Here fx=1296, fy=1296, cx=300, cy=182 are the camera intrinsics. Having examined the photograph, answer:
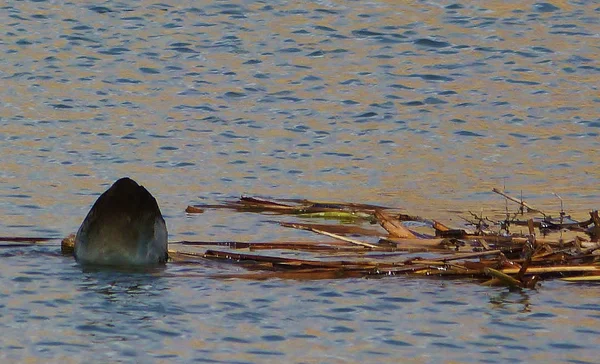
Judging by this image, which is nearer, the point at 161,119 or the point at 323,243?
the point at 323,243

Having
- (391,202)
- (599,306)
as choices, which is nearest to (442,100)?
(391,202)

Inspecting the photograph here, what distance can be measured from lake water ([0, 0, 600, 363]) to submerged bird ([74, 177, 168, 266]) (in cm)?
24

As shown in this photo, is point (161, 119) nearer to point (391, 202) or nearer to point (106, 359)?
point (391, 202)

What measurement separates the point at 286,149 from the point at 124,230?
7675 millimetres

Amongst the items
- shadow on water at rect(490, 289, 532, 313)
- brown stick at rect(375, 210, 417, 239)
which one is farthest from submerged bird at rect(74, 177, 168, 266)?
shadow on water at rect(490, 289, 532, 313)

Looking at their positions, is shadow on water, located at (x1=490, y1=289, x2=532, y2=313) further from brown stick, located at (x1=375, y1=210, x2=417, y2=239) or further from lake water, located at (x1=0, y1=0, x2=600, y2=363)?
brown stick, located at (x1=375, y1=210, x2=417, y2=239)

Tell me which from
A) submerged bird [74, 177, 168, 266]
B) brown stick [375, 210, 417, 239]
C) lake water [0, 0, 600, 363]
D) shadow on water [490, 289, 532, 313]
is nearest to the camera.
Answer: lake water [0, 0, 600, 363]

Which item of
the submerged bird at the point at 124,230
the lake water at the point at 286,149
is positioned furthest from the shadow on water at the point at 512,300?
the submerged bird at the point at 124,230

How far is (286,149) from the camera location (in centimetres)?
1872

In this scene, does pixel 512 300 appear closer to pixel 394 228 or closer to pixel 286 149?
pixel 394 228

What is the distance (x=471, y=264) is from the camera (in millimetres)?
10836

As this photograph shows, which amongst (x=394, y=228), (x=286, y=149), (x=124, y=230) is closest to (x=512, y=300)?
(x=394, y=228)

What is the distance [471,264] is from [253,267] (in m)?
1.87

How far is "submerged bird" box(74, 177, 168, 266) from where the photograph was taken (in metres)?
11.1
